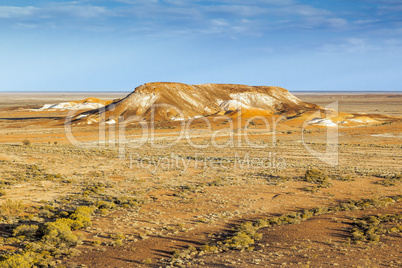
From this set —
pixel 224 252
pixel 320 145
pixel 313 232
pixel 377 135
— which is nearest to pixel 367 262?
pixel 313 232

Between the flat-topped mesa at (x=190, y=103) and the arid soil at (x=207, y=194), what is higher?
the flat-topped mesa at (x=190, y=103)

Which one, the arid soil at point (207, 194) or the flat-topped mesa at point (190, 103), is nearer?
the arid soil at point (207, 194)

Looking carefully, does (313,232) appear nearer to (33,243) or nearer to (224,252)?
(224,252)

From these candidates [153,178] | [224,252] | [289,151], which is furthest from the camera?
[289,151]

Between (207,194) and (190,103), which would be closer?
(207,194)

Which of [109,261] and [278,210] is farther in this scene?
[278,210]
